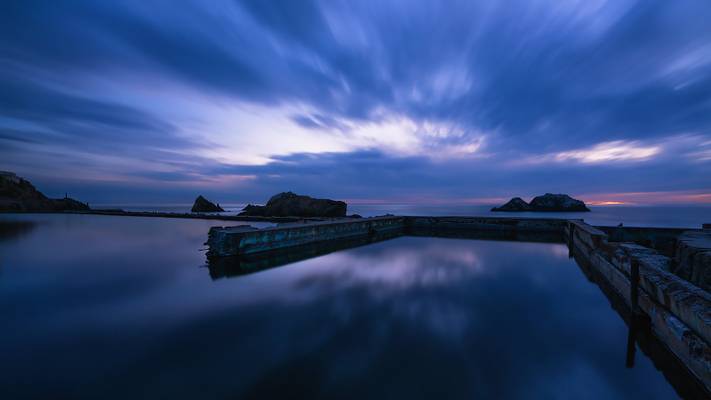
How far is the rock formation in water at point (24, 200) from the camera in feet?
142

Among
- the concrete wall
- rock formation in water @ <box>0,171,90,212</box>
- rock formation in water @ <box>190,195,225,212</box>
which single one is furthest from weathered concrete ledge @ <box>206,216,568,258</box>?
rock formation in water @ <box>0,171,90,212</box>

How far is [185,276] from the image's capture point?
8914mm

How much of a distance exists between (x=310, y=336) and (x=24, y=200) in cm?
6766

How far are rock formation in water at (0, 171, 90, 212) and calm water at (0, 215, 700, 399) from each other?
173ft

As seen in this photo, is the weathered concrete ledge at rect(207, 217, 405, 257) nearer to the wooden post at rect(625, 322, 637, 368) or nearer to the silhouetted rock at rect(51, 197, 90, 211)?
the wooden post at rect(625, 322, 637, 368)

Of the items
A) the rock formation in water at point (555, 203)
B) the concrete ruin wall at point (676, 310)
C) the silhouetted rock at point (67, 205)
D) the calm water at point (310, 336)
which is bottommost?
the calm water at point (310, 336)

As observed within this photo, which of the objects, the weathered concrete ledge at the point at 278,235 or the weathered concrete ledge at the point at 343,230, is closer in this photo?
the weathered concrete ledge at the point at 278,235

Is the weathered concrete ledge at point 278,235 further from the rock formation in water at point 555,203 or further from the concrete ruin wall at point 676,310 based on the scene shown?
the rock formation in water at point 555,203

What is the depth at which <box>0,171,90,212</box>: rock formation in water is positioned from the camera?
43406 mm

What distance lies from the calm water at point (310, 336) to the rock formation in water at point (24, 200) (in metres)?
52.6

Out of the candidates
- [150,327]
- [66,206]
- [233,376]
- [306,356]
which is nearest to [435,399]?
[306,356]

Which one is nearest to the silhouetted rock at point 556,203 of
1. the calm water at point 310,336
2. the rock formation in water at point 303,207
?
the rock formation in water at point 303,207

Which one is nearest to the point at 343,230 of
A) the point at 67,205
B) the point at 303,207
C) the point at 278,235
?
the point at 278,235

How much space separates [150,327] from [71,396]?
2.00 m
